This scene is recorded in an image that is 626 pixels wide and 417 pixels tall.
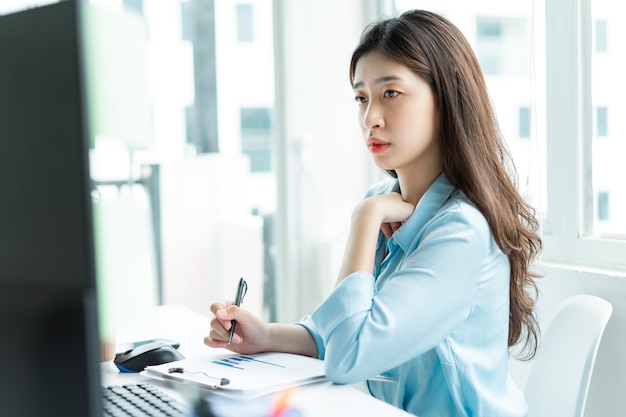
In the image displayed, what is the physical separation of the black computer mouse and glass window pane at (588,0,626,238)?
1084mm

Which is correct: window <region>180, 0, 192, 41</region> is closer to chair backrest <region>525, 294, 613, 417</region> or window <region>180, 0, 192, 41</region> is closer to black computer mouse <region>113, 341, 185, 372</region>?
black computer mouse <region>113, 341, 185, 372</region>

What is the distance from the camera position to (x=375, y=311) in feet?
3.74

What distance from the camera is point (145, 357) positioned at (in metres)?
1.24

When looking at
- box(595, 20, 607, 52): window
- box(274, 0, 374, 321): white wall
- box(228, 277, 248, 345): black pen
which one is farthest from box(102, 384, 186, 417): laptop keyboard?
box(274, 0, 374, 321): white wall

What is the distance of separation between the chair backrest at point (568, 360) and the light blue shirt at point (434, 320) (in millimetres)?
77

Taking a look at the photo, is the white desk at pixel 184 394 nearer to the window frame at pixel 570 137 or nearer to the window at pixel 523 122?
the window frame at pixel 570 137

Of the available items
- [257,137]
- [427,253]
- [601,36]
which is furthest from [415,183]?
[257,137]

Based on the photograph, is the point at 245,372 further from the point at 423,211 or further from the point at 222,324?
the point at 423,211

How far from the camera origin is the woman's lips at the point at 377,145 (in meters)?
1.34

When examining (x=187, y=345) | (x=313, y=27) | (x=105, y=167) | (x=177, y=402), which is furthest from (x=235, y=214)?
(x=177, y=402)

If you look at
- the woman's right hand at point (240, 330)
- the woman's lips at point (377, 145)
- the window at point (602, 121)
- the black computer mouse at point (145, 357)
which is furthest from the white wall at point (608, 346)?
the black computer mouse at point (145, 357)

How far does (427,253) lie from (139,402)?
515 mm

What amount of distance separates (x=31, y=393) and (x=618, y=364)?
1328 mm

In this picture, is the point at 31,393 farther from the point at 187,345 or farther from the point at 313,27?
the point at 313,27
